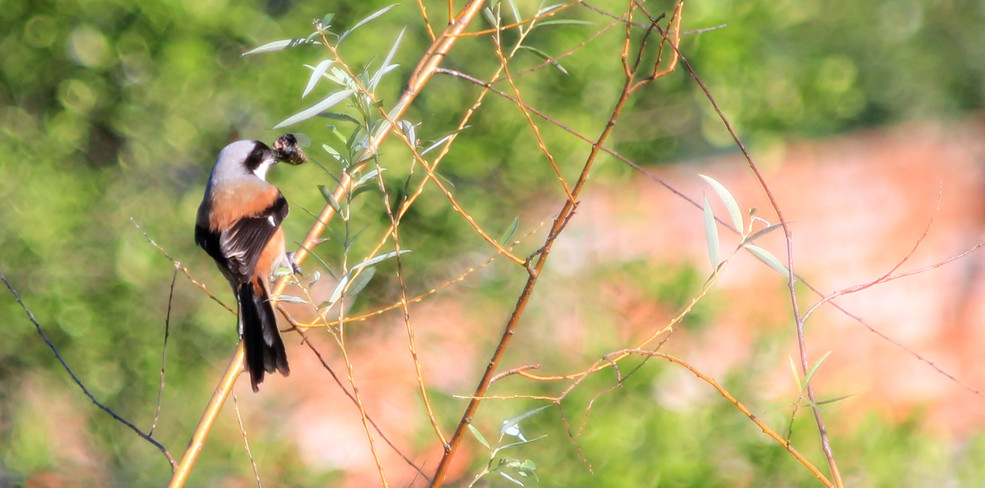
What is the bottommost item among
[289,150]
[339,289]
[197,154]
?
[339,289]

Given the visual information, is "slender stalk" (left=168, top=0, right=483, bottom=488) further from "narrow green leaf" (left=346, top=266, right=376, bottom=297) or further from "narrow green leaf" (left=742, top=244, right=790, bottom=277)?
"narrow green leaf" (left=742, top=244, right=790, bottom=277)

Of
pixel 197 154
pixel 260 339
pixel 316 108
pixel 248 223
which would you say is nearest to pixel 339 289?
pixel 316 108

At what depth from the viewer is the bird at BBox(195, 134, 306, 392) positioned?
2.71 m

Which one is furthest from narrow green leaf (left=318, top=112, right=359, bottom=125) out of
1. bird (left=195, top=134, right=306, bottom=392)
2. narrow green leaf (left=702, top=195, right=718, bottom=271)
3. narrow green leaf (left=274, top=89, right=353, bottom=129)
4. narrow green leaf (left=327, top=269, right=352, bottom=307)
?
bird (left=195, top=134, right=306, bottom=392)

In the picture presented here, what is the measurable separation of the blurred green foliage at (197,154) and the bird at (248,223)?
117cm

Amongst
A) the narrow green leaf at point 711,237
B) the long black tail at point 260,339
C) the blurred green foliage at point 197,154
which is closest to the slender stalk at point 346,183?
the long black tail at point 260,339

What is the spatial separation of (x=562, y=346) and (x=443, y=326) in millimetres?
698

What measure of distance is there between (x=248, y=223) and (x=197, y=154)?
2.01m

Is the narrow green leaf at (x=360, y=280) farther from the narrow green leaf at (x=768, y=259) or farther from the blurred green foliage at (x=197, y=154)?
the blurred green foliage at (x=197, y=154)

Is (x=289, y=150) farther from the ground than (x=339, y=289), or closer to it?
farther from the ground

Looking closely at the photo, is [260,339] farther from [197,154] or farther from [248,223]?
[197,154]

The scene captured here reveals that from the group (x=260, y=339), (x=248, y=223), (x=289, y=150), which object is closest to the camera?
(x=260, y=339)

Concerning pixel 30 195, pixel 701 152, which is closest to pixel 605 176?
pixel 30 195

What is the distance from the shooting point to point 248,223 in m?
3.09
